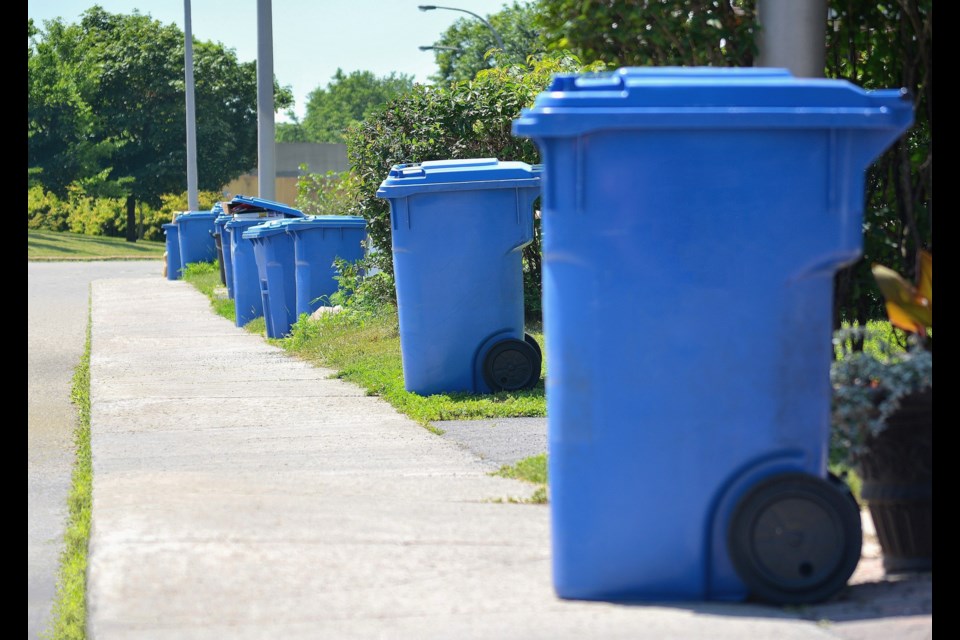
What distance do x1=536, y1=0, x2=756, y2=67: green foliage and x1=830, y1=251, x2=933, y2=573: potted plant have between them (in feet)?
6.05

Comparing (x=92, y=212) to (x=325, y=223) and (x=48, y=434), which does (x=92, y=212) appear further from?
(x=48, y=434)

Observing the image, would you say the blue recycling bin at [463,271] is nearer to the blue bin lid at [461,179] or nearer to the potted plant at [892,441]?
the blue bin lid at [461,179]

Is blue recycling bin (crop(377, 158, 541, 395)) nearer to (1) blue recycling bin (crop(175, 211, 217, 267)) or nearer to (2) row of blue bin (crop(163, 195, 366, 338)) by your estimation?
(2) row of blue bin (crop(163, 195, 366, 338))

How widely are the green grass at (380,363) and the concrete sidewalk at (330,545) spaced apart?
12.8 inches

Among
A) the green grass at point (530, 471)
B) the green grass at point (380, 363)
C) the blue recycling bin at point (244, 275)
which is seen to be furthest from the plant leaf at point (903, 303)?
the blue recycling bin at point (244, 275)

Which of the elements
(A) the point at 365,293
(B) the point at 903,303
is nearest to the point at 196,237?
(A) the point at 365,293

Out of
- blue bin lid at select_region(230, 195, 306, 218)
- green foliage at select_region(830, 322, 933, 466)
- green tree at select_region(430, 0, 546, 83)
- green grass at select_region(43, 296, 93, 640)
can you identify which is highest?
green tree at select_region(430, 0, 546, 83)

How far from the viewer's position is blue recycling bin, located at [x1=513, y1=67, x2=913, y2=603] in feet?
12.6

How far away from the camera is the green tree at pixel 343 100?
483 ft

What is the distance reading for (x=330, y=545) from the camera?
181 inches

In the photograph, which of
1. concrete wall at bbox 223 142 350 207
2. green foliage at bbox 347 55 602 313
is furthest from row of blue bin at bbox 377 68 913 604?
concrete wall at bbox 223 142 350 207

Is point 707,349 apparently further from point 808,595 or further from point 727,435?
point 808,595

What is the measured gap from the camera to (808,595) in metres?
3.84

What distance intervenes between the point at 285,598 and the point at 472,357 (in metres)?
4.79
